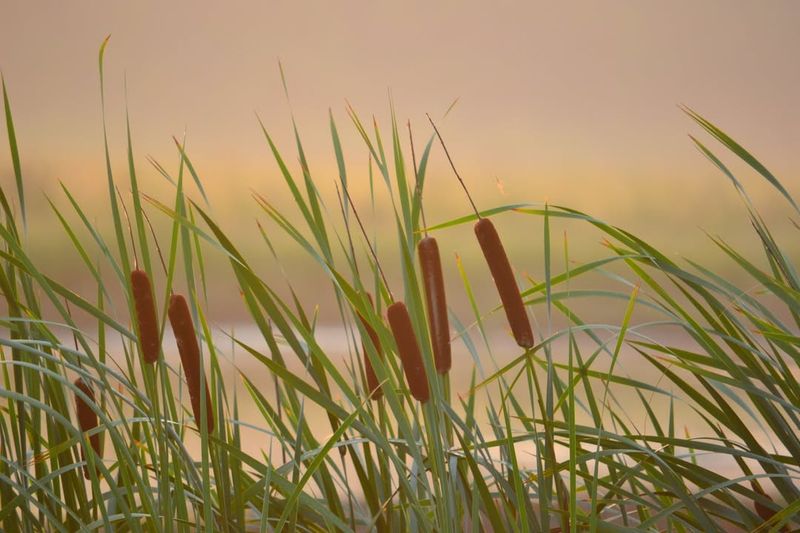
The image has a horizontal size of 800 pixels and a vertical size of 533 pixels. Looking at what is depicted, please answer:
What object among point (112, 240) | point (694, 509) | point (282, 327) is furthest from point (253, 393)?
point (112, 240)

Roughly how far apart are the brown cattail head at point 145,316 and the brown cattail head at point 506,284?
134 millimetres

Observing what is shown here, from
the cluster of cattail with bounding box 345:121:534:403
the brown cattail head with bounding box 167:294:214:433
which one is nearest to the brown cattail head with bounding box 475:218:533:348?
the cluster of cattail with bounding box 345:121:534:403

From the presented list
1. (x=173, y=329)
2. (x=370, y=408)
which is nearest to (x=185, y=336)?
(x=173, y=329)

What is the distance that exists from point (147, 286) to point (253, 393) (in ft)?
0.47

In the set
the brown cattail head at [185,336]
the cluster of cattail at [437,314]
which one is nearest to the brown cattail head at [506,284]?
the cluster of cattail at [437,314]

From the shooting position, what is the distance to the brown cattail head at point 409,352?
33 centimetres

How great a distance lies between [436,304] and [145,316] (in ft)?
0.38

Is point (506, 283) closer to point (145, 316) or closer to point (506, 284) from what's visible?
point (506, 284)

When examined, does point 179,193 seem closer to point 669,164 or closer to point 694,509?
point 694,509

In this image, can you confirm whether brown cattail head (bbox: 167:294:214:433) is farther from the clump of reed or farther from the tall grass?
the clump of reed

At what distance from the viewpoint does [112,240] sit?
1.25m

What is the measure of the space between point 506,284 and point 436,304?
0.10ft

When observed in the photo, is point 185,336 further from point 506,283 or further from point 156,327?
point 506,283

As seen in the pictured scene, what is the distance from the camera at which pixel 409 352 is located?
0.33 meters
